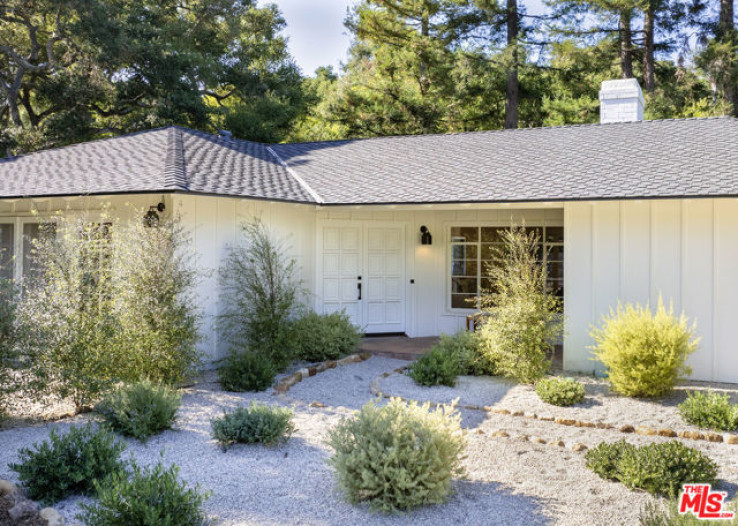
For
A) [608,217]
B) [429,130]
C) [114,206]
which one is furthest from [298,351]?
[429,130]

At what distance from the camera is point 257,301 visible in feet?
28.3

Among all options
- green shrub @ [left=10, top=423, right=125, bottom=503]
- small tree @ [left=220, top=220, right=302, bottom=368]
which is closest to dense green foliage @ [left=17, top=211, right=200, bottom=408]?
small tree @ [left=220, top=220, right=302, bottom=368]

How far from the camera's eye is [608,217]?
8.49 metres

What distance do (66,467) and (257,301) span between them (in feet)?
15.1

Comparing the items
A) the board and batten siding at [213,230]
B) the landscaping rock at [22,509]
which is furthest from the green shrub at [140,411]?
the board and batten siding at [213,230]

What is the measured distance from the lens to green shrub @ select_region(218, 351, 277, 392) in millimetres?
7523

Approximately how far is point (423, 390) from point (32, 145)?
16312 millimetres

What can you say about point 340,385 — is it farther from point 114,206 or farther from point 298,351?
point 114,206

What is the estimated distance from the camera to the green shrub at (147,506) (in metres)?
3.47

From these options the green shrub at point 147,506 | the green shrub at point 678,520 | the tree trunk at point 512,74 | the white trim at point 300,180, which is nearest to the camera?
the green shrub at point 678,520

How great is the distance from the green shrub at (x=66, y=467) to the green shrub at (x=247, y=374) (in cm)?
304

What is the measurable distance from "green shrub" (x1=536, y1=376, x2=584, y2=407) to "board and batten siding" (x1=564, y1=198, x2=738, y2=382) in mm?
1048

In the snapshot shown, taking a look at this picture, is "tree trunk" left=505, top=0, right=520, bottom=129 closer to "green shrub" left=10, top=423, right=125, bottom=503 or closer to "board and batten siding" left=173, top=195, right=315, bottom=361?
"board and batten siding" left=173, top=195, right=315, bottom=361

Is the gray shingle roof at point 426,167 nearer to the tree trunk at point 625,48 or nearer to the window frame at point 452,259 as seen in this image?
the window frame at point 452,259
